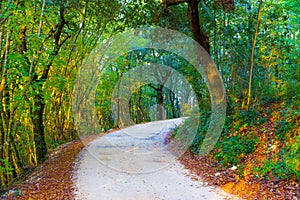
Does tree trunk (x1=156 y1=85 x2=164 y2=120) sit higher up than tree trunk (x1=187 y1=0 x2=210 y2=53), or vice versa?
tree trunk (x1=187 y1=0 x2=210 y2=53)

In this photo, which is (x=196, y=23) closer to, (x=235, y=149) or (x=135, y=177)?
(x=235, y=149)

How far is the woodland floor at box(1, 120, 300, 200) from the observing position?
4324 millimetres

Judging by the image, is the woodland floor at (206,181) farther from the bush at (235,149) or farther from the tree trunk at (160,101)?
the tree trunk at (160,101)

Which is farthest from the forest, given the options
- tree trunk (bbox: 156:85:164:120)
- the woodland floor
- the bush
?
tree trunk (bbox: 156:85:164:120)

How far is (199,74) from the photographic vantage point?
10.5 meters

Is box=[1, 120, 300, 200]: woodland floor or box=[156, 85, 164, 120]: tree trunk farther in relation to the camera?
box=[156, 85, 164, 120]: tree trunk

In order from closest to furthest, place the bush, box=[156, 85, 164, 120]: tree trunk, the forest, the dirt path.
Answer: the dirt path → the forest → the bush → box=[156, 85, 164, 120]: tree trunk

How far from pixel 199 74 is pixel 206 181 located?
5.63 metres

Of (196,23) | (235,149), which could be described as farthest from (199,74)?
(235,149)

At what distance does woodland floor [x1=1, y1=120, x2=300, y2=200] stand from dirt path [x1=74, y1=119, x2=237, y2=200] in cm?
21

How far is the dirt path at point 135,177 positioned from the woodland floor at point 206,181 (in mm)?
211

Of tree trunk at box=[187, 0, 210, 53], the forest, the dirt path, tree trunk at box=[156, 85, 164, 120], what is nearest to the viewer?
the dirt path

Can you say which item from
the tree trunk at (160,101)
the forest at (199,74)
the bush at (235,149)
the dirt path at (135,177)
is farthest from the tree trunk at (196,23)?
the tree trunk at (160,101)

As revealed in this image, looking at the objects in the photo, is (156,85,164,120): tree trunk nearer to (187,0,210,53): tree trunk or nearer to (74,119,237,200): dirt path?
(74,119,237,200): dirt path
